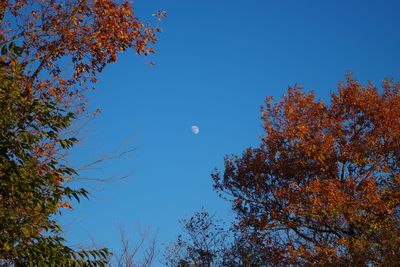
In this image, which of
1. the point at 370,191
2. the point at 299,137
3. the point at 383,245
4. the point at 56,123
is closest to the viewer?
the point at 56,123

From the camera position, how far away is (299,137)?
22609 mm

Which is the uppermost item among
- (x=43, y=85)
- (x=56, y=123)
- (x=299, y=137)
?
(x=299, y=137)

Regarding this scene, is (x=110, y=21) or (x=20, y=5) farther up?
(x=110, y=21)

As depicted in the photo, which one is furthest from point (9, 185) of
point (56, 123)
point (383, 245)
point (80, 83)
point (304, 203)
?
point (304, 203)

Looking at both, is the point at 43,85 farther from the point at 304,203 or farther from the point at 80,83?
the point at 304,203

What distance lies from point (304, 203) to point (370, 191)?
9.32ft

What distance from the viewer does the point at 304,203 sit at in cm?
2064

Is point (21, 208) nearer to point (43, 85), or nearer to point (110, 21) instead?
point (43, 85)

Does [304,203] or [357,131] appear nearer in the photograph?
[304,203]

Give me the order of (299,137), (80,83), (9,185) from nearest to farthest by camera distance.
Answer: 1. (9,185)
2. (80,83)
3. (299,137)

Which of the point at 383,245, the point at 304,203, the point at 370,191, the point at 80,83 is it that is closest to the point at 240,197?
the point at 304,203

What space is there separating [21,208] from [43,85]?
3927mm

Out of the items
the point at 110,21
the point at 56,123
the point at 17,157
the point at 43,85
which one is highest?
the point at 110,21

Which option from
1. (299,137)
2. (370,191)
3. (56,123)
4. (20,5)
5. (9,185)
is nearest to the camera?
(9,185)
